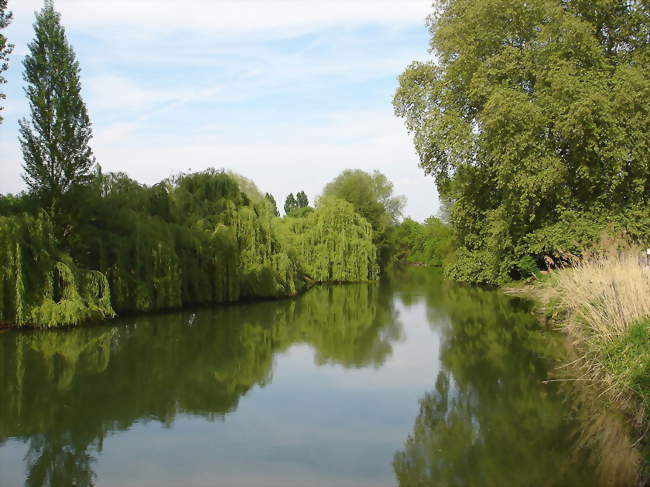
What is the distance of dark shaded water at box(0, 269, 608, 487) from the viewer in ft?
18.9

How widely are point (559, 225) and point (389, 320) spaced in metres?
7.53

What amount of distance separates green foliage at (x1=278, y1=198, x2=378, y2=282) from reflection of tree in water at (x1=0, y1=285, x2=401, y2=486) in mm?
12401

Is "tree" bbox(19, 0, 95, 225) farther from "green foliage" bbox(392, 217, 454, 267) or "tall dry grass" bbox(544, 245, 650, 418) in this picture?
Answer: "green foliage" bbox(392, 217, 454, 267)

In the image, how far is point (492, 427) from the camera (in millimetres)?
7051

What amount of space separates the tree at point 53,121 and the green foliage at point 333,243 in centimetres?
1511

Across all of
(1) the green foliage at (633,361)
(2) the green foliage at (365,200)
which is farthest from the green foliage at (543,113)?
(2) the green foliage at (365,200)

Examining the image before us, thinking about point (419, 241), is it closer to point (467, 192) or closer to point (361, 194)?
point (361, 194)

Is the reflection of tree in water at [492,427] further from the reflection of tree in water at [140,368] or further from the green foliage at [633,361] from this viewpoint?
the reflection of tree in water at [140,368]

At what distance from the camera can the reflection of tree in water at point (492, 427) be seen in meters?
5.61

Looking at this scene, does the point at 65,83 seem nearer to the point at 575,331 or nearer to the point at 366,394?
the point at 366,394

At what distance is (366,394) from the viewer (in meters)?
8.77

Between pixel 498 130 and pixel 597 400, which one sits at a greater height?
pixel 498 130

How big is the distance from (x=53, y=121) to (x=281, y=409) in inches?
466

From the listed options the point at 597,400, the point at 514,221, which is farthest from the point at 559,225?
the point at 597,400
